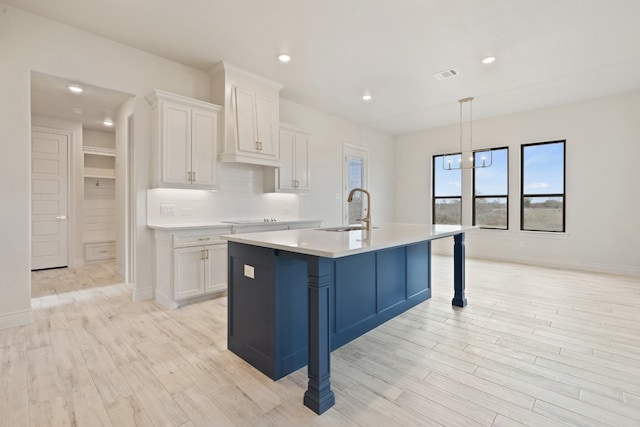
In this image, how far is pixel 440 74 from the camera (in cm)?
425

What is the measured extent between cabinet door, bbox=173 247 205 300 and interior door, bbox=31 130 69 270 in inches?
148

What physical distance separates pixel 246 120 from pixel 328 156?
2.24 metres

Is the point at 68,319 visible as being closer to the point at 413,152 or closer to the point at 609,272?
the point at 413,152

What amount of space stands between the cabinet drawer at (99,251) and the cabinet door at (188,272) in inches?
149

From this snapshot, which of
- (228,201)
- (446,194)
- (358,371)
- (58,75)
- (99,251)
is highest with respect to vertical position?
(58,75)

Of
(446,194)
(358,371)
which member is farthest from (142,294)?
(446,194)

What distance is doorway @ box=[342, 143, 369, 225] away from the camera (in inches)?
253

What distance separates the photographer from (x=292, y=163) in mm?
5000

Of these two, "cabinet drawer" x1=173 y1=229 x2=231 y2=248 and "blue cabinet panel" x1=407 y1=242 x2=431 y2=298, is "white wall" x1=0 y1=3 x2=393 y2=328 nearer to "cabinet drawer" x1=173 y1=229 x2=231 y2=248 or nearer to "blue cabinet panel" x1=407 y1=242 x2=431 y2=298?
"cabinet drawer" x1=173 y1=229 x2=231 y2=248

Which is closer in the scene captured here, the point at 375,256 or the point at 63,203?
the point at 375,256

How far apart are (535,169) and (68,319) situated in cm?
743

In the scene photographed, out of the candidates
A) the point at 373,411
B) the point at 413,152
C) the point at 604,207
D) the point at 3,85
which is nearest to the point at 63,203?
the point at 3,85

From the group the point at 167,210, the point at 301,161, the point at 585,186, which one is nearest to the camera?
the point at 167,210

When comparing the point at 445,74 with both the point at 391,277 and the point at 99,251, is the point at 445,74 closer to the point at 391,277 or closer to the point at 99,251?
the point at 391,277
